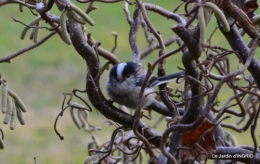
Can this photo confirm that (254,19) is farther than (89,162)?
No

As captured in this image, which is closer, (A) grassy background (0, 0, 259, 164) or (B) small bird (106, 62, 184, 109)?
Result: (B) small bird (106, 62, 184, 109)

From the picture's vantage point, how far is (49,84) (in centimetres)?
735

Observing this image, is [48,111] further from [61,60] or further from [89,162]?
[89,162]

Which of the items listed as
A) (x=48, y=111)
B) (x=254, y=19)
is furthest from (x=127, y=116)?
(x=48, y=111)

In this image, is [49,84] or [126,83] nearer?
[126,83]

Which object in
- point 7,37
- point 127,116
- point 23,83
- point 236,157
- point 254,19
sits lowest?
point 236,157

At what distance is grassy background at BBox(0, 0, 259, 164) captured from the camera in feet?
18.4

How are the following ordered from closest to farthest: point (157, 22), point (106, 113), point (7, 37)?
point (106, 113), point (7, 37), point (157, 22)

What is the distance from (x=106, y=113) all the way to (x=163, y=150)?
383 millimetres

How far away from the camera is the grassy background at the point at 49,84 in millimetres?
5605

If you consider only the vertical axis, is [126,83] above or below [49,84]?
below

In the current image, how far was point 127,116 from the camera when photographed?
1580 millimetres

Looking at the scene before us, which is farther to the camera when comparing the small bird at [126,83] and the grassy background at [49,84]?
the grassy background at [49,84]

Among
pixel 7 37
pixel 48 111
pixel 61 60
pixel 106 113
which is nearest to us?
pixel 106 113
